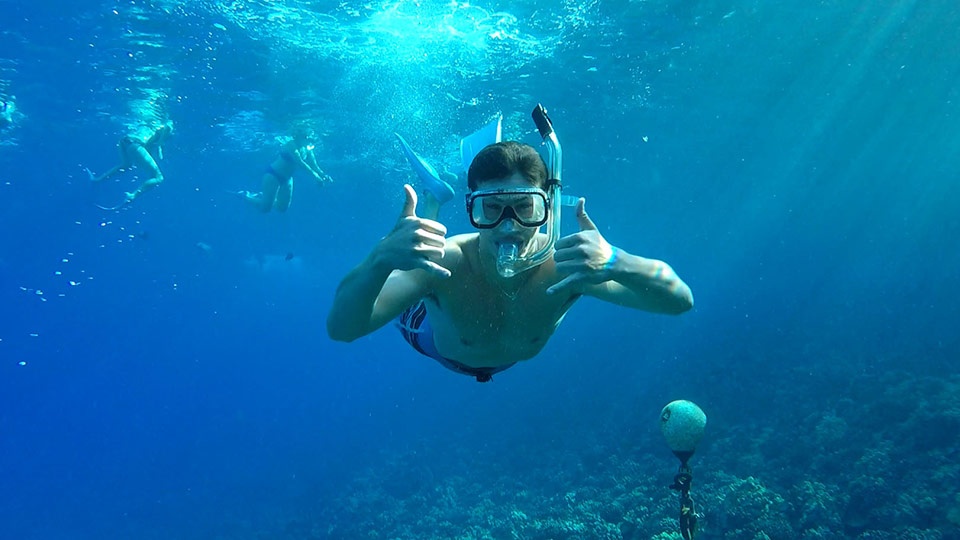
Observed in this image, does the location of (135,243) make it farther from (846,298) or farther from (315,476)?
(846,298)

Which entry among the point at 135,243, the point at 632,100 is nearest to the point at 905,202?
the point at 632,100

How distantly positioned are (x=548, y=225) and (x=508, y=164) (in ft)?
1.39

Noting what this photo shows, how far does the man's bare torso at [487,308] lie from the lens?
336 centimetres

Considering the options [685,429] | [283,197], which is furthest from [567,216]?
[685,429]

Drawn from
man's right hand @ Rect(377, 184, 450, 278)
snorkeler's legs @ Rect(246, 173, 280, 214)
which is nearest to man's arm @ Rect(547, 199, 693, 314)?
man's right hand @ Rect(377, 184, 450, 278)

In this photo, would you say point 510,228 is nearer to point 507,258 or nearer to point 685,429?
point 507,258

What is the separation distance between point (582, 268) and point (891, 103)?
120 ft

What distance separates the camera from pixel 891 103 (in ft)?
97.4

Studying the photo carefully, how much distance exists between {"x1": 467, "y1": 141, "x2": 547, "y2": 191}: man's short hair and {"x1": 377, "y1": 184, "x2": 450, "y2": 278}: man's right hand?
0.56m

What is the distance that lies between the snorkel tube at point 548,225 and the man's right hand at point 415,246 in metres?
0.51

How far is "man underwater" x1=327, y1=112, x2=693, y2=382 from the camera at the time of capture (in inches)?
99.1

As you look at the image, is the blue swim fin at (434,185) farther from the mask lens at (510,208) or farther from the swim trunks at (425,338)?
the swim trunks at (425,338)

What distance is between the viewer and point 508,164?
2.90 metres

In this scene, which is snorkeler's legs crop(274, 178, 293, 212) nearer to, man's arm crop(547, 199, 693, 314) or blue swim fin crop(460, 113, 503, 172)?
blue swim fin crop(460, 113, 503, 172)
